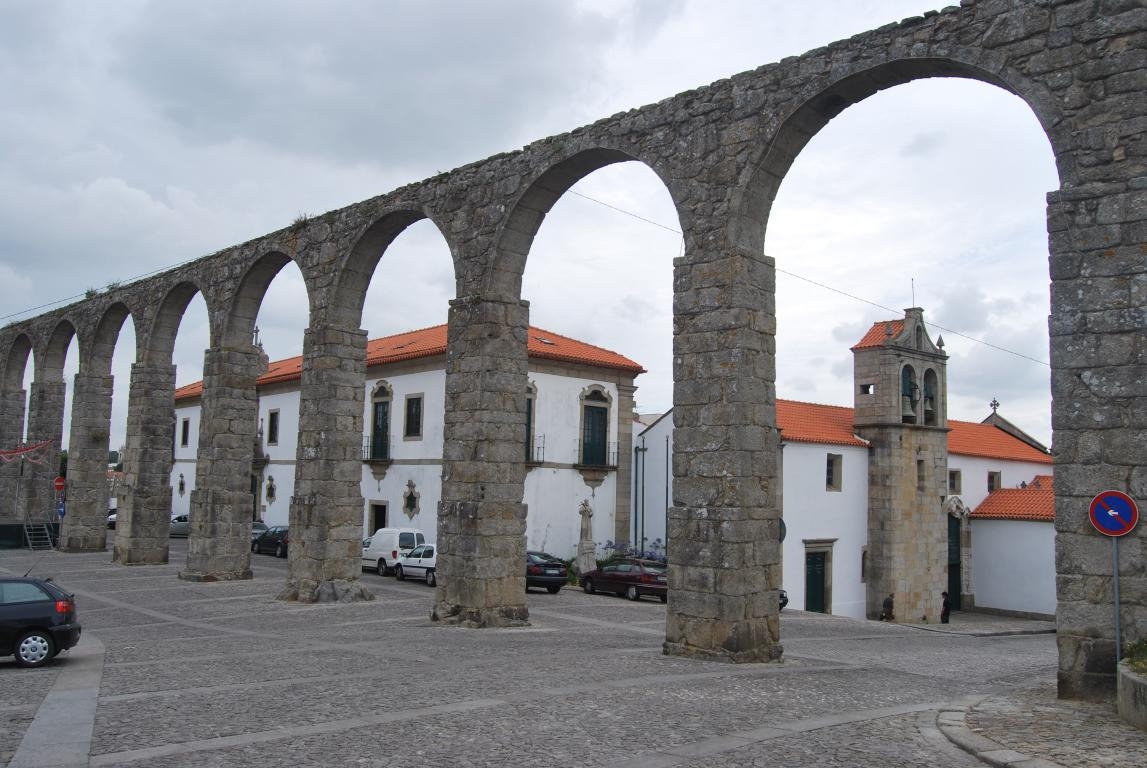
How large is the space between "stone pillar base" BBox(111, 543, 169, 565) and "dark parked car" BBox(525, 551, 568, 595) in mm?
8325

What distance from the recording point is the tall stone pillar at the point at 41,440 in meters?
26.9

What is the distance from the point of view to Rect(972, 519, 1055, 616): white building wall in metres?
29.0

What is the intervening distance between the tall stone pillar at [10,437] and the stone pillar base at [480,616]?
72.1 ft

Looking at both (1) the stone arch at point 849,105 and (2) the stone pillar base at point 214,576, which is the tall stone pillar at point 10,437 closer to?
(2) the stone pillar base at point 214,576

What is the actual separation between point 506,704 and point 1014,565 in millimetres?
27683

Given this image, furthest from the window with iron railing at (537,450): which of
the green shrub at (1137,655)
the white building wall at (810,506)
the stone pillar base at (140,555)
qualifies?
the green shrub at (1137,655)

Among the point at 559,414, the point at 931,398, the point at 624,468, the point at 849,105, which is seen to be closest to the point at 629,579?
the point at 559,414

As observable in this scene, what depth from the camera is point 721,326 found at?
10.1m

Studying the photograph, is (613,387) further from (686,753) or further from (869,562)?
(686,753)

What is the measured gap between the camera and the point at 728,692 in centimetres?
783

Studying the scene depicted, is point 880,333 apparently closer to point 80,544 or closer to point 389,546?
point 389,546

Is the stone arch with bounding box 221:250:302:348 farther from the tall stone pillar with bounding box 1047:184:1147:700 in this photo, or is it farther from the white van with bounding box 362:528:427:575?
the tall stone pillar with bounding box 1047:184:1147:700

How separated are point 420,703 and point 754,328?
5.32m

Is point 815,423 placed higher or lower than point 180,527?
higher
